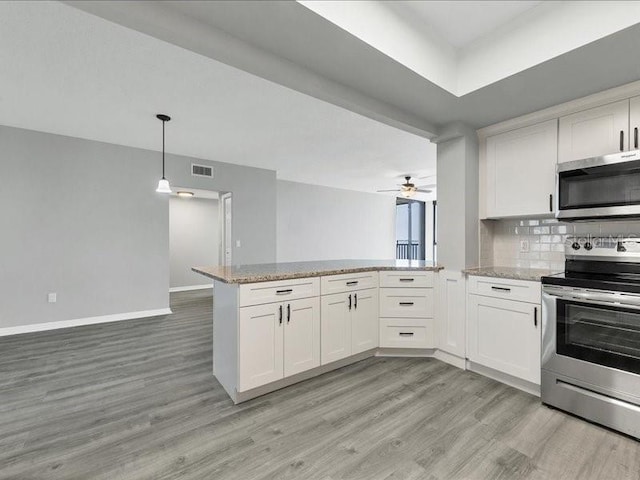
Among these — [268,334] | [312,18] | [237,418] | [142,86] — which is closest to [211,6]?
[312,18]

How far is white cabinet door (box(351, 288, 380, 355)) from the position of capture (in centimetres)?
278

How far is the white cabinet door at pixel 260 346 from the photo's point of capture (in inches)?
83.8

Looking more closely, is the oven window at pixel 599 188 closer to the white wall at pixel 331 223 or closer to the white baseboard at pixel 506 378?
the white baseboard at pixel 506 378

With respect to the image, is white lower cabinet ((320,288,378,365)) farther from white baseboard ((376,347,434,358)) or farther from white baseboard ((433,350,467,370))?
white baseboard ((433,350,467,370))

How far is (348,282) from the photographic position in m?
2.72

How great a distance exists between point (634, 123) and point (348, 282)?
238 cm

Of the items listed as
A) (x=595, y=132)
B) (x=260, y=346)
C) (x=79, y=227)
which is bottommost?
(x=260, y=346)

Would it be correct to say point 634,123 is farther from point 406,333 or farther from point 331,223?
point 331,223

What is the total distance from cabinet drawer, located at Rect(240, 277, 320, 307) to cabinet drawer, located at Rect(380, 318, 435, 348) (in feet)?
3.04

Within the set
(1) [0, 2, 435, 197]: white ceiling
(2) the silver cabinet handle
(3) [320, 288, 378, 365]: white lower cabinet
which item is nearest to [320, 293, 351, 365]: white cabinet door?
(3) [320, 288, 378, 365]: white lower cabinet

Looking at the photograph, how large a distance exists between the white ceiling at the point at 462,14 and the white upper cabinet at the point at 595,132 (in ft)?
3.43

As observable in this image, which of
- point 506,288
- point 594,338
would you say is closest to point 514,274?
point 506,288

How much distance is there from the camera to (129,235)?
4512 millimetres

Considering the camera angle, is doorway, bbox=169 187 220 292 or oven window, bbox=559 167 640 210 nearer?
oven window, bbox=559 167 640 210
